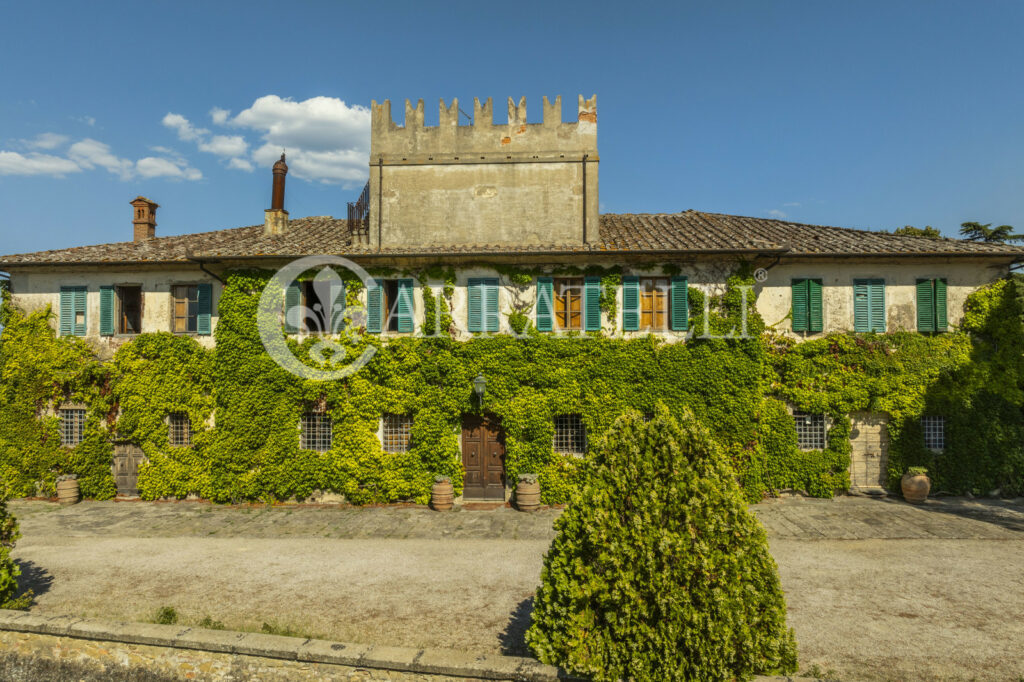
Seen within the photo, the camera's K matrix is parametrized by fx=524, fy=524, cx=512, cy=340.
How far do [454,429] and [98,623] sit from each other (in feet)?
29.9

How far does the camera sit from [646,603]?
5.11 metres

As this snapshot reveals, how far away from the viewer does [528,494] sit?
14164mm

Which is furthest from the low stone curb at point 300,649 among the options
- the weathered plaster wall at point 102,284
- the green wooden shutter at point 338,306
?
the weathered plaster wall at point 102,284

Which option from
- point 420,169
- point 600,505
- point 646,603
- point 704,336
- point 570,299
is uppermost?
point 420,169

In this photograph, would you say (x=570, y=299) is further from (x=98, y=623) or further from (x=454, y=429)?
(x=98, y=623)

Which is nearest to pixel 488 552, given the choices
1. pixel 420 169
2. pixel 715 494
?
pixel 715 494

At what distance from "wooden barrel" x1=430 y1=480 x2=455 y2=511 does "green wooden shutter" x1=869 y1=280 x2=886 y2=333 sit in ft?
42.6

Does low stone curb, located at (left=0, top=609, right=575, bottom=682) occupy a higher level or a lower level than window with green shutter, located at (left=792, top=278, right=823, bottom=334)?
lower

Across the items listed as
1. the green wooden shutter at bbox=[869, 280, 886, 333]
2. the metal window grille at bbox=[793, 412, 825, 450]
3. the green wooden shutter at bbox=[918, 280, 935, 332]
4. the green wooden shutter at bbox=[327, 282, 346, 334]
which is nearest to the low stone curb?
the green wooden shutter at bbox=[327, 282, 346, 334]

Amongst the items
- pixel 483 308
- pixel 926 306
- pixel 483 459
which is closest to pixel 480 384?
pixel 483 308

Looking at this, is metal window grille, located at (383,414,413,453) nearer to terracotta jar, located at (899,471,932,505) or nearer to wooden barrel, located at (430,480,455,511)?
wooden barrel, located at (430,480,455,511)

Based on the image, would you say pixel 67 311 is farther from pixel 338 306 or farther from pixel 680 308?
pixel 680 308

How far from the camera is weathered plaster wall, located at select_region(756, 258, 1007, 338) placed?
15062mm

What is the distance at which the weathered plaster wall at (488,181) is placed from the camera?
1544cm
